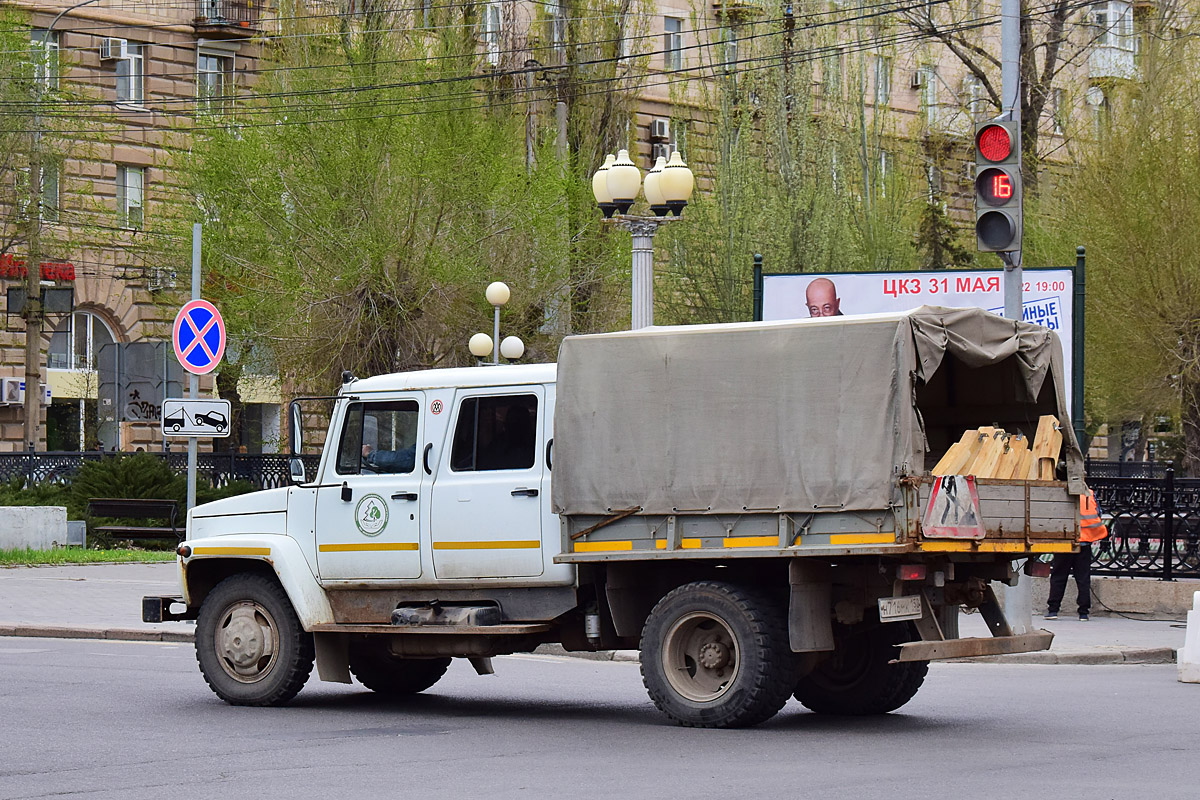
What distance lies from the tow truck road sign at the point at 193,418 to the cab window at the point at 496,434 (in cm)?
655


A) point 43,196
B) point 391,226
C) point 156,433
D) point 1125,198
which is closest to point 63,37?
point 43,196

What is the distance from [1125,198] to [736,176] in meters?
11.6

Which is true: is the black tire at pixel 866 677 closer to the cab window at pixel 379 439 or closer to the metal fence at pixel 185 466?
the cab window at pixel 379 439

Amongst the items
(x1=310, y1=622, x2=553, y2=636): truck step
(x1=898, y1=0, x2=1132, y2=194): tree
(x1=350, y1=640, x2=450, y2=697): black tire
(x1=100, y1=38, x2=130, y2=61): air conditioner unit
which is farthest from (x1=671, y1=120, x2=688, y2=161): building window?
(x1=310, y1=622, x2=553, y2=636): truck step

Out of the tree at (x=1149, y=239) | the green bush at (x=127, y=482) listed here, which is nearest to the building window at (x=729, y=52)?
the tree at (x=1149, y=239)

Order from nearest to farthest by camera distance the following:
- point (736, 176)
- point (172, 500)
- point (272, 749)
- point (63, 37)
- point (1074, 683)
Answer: point (272, 749), point (1074, 683), point (172, 500), point (736, 176), point (63, 37)

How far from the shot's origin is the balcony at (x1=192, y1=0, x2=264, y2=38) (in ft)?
156

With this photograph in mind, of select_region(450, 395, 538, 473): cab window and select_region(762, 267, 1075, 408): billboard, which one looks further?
select_region(762, 267, 1075, 408): billboard

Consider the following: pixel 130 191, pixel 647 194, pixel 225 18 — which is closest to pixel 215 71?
pixel 225 18

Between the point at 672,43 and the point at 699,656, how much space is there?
42851mm

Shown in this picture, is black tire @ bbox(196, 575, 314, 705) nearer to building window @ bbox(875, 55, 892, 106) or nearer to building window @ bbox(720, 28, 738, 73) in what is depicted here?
building window @ bbox(720, 28, 738, 73)

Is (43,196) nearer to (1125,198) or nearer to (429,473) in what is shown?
(1125,198)

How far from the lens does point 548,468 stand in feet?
40.2

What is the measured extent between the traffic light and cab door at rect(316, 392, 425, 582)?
19.2ft
